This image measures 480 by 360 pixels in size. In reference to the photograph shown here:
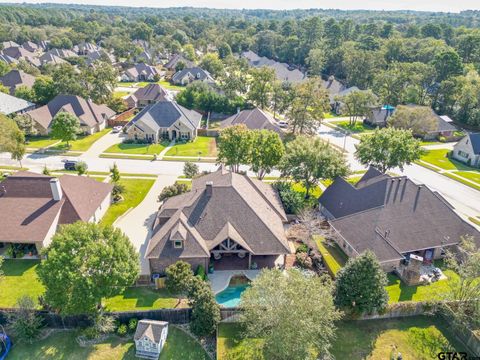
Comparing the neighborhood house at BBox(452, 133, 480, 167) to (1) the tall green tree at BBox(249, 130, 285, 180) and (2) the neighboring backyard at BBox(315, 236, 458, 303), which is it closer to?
(2) the neighboring backyard at BBox(315, 236, 458, 303)

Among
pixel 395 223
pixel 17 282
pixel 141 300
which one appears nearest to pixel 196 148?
pixel 17 282

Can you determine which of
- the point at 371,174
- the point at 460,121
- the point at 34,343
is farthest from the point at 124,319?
the point at 460,121

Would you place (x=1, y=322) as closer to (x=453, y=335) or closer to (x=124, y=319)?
(x=124, y=319)

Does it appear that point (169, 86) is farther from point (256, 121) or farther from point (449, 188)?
point (449, 188)

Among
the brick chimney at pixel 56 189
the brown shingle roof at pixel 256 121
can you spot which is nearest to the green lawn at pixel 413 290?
the brick chimney at pixel 56 189

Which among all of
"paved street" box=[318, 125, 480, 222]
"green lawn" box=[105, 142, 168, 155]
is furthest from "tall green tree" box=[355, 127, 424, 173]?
"green lawn" box=[105, 142, 168, 155]

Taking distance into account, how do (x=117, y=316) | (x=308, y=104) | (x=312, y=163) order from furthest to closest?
(x=308, y=104), (x=312, y=163), (x=117, y=316)
